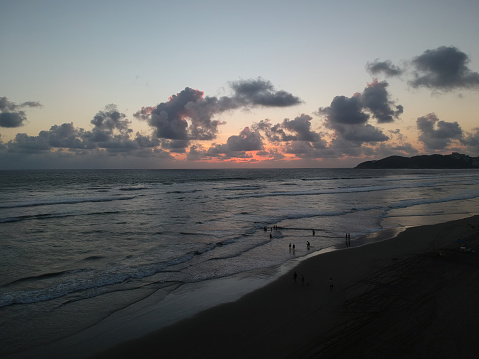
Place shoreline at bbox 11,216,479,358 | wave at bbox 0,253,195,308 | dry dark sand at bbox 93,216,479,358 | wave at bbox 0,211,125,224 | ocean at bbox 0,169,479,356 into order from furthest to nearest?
wave at bbox 0,211,125,224
wave at bbox 0,253,195,308
ocean at bbox 0,169,479,356
shoreline at bbox 11,216,479,358
dry dark sand at bbox 93,216,479,358

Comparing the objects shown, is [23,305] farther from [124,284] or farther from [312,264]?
[312,264]

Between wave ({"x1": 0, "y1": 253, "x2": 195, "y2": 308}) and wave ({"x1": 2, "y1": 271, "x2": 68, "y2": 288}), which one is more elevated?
wave ({"x1": 2, "y1": 271, "x2": 68, "y2": 288})

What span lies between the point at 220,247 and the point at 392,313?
53.9 ft

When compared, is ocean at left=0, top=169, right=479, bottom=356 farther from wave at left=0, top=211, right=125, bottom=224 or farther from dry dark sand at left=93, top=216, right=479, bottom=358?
dry dark sand at left=93, top=216, right=479, bottom=358

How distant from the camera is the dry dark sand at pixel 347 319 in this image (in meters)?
11.6

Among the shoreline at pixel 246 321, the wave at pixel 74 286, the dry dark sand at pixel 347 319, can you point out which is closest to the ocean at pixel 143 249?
the wave at pixel 74 286

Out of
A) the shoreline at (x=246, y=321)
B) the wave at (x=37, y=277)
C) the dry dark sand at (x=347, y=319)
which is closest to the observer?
the dry dark sand at (x=347, y=319)

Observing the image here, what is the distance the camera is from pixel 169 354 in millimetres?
11844

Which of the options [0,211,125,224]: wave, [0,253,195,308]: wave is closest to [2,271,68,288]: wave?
[0,253,195,308]: wave

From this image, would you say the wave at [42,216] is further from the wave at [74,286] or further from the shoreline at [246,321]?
the shoreline at [246,321]

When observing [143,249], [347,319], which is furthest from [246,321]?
[143,249]

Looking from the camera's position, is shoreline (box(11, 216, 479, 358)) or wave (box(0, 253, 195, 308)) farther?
wave (box(0, 253, 195, 308))

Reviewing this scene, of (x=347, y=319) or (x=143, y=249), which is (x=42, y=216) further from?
(x=347, y=319)

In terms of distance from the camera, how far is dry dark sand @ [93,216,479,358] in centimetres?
1162
